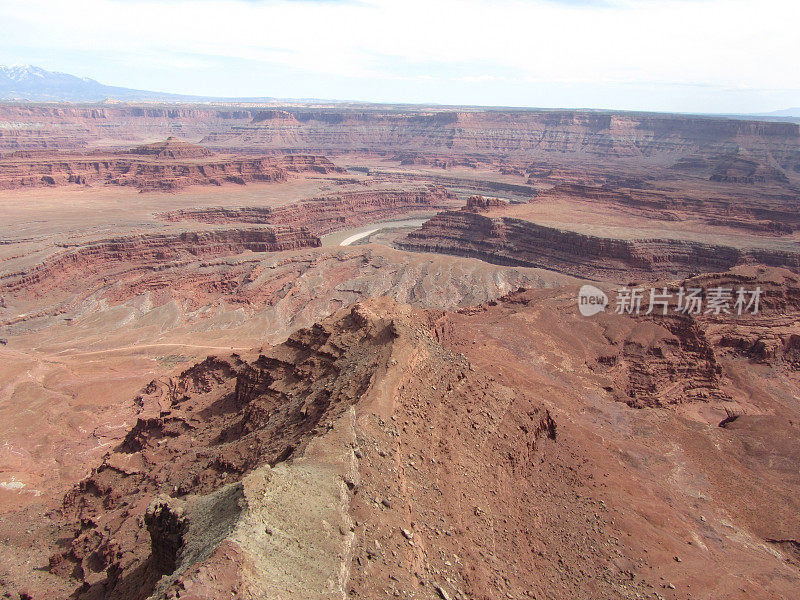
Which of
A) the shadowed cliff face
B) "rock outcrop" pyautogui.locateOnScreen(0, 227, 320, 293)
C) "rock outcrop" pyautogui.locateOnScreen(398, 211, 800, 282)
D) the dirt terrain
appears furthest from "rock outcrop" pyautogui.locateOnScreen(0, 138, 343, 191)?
the shadowed cliff face

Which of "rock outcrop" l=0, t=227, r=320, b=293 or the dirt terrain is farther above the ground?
the dirt terrain

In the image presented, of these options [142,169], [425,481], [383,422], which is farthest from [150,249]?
[425,481]

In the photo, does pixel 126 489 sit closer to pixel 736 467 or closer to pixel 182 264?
pixel 736 467

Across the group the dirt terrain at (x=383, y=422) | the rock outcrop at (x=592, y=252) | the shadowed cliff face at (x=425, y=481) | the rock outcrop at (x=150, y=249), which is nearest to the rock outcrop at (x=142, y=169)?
the dirt terrain at (x=383, y=422)

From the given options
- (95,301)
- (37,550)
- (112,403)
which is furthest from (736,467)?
(95,301)

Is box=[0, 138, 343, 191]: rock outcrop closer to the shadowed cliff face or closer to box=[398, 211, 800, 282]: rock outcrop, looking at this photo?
box=[398, 211, 800, 282]: rock outcrop

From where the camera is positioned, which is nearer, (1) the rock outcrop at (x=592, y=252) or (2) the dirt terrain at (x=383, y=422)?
(2) the dirt terrain at (x=383, y=422)

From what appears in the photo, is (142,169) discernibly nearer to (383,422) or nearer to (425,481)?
(383,422)

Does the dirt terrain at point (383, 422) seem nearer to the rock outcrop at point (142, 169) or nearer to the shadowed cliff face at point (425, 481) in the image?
the shadowed cliff face at point (425, 481)
